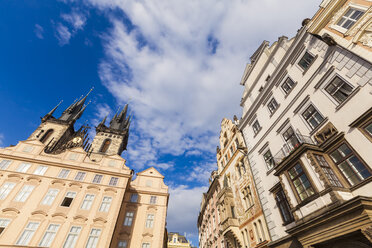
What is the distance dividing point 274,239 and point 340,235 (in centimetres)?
589

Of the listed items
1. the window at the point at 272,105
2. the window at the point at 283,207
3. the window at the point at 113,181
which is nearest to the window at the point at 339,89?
the window at the point at 272,105

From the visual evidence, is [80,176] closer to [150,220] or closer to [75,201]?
→ [75,201]

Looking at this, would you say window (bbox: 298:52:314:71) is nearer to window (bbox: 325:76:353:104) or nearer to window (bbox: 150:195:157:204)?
window (bbox: 325:76:353:104)

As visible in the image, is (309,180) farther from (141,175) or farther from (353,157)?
(141,175)

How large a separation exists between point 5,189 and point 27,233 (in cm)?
622

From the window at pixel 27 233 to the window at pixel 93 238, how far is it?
554 centimetres

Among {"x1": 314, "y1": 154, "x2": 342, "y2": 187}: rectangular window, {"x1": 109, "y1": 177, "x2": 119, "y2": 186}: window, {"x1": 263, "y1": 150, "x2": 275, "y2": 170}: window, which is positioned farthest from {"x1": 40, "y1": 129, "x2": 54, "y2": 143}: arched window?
{"x1": 314, "y1": 154, "x2": 342, "y2": 187}: rectangular window

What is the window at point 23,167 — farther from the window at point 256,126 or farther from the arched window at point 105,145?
the arched window at point 105,145

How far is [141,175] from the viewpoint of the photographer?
2808cm

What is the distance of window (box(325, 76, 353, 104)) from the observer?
1011 centimetres

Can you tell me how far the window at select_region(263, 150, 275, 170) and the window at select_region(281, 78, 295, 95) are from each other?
18.1ft

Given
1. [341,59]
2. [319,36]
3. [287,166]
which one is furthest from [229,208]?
[319,36]

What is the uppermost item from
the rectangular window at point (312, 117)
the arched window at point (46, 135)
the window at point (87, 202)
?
the arched window at point (46, 135)

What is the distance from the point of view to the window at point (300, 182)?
9.87 meters
